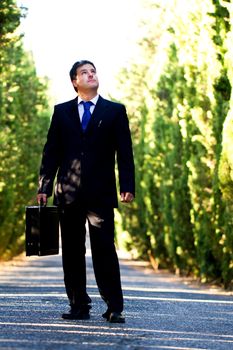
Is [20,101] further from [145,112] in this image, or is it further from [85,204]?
[85,204]

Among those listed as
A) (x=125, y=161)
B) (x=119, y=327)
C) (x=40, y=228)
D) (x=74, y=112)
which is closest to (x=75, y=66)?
(x=74, y=112)

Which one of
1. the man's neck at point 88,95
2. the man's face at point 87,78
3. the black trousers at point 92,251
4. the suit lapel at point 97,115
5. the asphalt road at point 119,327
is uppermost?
the man's face at point 87,78

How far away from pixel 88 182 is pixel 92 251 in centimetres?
59

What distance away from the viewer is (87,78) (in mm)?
9461

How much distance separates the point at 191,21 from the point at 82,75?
37.4 ft

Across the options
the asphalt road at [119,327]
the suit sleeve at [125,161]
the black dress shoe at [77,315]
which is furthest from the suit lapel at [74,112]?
the asphalt road at [119,327]

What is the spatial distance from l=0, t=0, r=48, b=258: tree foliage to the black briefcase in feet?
51.9

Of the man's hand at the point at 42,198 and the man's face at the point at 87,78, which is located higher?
the man's face at the point at 87,78

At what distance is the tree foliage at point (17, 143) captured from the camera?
29.6 metres

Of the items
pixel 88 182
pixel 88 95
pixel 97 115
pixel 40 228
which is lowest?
pixel 40 228

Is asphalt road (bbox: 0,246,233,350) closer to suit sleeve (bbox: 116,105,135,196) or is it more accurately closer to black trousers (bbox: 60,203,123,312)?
black trousers (bbox: 60,203,123,312)

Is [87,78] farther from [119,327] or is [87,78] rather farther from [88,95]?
[119,327]

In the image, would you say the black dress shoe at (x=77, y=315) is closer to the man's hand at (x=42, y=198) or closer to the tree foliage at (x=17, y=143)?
the man's hand at (x=42, y=198)

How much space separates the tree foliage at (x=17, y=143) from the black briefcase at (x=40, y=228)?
51.9ft
